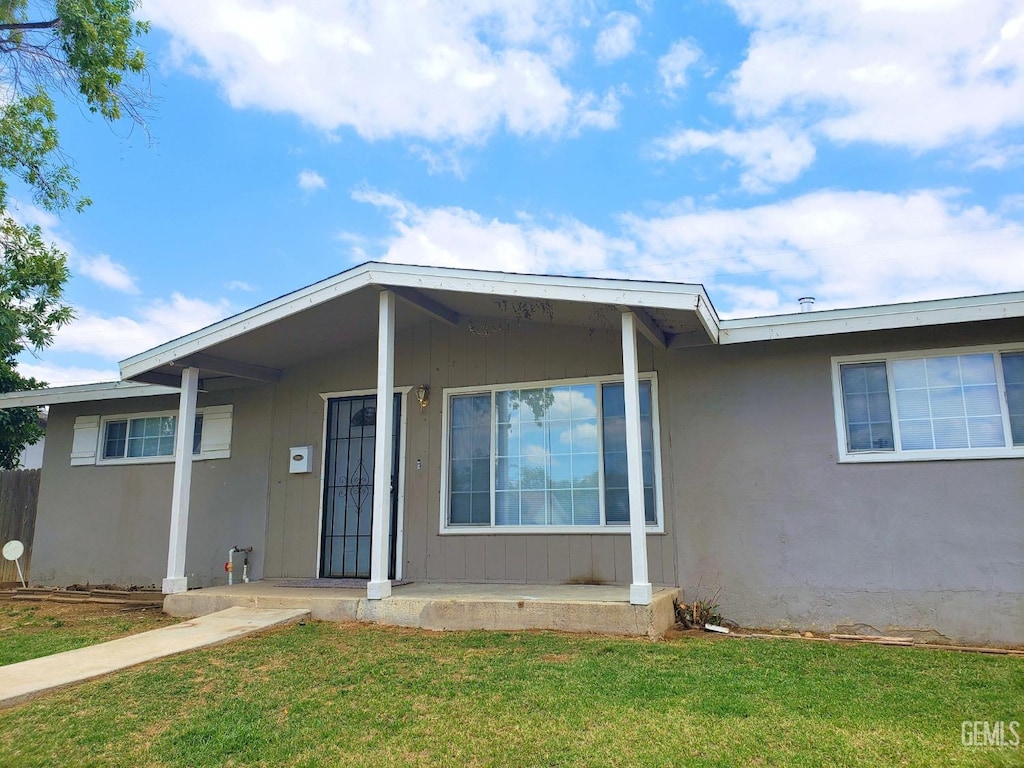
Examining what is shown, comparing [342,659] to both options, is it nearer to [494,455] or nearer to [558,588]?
[558,588]

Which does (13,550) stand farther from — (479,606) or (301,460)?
(479,606)

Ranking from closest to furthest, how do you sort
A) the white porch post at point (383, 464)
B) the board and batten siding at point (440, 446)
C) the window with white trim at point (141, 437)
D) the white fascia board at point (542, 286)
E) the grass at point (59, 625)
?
1. the white fascia board at point (542, 286)
2. the grass at point (59, 625)
3. the white porch post at point (383, 464)
4. the board and batten siding at point (440, 446)
5. the window with white trim at point (141, 437)

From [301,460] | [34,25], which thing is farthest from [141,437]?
[34,25]

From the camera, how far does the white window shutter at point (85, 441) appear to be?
9.32 metres

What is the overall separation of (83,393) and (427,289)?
18.3ft

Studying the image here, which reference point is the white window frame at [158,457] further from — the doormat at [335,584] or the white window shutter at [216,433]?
the doormat at [335,584]

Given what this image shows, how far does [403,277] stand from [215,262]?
12.7 meters

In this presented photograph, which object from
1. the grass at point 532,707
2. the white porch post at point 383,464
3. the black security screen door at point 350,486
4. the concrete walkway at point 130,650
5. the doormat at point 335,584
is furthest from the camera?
the black security screen door at point 350,486

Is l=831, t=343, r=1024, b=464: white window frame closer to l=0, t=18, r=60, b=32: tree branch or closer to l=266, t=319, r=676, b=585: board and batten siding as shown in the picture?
l=266, t=319, r=676, b=585: board and batten siding

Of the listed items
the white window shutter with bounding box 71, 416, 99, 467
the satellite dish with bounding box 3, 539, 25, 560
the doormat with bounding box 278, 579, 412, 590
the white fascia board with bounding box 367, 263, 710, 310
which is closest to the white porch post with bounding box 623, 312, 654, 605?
the white fascia board with bounding box 367, 263, 710, 310

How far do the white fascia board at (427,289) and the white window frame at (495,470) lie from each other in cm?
135

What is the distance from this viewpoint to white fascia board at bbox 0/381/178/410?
28.2 ft

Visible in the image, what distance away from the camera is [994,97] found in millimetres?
10188

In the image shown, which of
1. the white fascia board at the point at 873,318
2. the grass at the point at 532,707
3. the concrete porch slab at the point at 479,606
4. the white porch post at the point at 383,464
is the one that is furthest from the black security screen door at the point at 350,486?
the white fascia board at the point at 873,318
